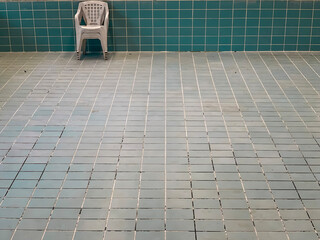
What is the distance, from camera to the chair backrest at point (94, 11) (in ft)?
29.7

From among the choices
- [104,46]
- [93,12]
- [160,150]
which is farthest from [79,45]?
[160,150]

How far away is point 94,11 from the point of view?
30.0 feet

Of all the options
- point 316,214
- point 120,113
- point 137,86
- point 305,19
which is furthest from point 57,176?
point 305,19

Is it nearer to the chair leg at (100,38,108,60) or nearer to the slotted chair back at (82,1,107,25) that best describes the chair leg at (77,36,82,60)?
the chair leg at (100,38,108,60)

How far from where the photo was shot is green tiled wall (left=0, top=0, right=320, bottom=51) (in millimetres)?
9117

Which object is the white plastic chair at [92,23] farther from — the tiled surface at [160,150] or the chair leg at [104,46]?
the tiled surface at [160,150]

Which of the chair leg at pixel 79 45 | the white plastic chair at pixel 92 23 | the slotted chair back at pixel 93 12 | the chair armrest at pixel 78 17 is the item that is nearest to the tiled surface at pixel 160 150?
the chair leg at pixel 79 45

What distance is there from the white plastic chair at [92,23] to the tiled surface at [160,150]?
42 centimetres

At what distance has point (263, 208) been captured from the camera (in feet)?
14.4

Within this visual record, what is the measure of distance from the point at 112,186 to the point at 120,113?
1.89 meters

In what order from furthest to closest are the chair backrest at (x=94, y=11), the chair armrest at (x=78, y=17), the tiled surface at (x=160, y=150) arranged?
the chair backrest at (x=94, y=11) → the chair armrest at (x=78, y=17) → the tiled surface at (x=160, y=150)

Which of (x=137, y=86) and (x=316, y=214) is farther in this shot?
(x=137, y=86)

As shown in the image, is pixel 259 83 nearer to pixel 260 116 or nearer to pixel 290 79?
pixel 290 79

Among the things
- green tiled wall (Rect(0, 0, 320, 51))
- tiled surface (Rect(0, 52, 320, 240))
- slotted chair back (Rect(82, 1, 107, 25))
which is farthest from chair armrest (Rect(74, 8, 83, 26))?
tiled surface (Rect(0, 52, 320, 240))
